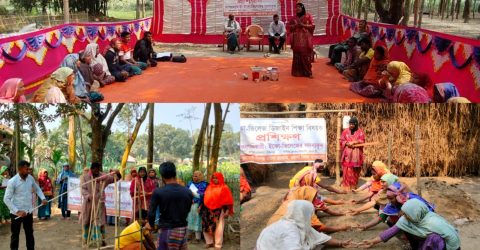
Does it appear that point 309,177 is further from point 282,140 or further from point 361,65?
point 361,65

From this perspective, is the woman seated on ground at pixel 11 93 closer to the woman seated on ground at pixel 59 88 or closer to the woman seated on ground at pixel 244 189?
the woman seated on ground at pixel 59 88

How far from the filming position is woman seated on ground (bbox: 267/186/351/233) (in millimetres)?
4062

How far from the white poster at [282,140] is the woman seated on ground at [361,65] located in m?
3.89

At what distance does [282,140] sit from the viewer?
4258 millimetres

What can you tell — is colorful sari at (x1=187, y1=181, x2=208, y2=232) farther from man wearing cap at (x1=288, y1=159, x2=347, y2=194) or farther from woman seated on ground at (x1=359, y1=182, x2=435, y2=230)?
woman seated on ground at (x1=359, y1=182, x2=435, y2=230)

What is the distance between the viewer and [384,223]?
417cm

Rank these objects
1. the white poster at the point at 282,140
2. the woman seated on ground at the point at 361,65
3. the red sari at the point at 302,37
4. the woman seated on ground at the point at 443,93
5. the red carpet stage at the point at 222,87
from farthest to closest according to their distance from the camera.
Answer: the red sari at the point at 302,37, the woman seated on ground at the point at 361,65, the red carpet stage at the point at 222,87, the woman seated on ground at the point at 443,93, the white poster at the point at 282,140

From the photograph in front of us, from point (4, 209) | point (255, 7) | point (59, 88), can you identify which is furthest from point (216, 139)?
point (255, 7)

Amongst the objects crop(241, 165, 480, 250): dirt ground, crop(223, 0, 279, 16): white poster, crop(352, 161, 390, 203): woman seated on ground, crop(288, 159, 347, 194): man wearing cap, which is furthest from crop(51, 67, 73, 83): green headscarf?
crop(223, 0, 279, 16): white poster

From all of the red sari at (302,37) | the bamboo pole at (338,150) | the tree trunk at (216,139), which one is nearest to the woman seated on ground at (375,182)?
the bamboo pole at (338,150)

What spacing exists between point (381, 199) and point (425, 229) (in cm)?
63

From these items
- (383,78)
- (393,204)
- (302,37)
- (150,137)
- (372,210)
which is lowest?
(372,210)

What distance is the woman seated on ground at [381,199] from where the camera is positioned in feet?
13.9

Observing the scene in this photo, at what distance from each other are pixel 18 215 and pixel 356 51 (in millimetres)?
5822
